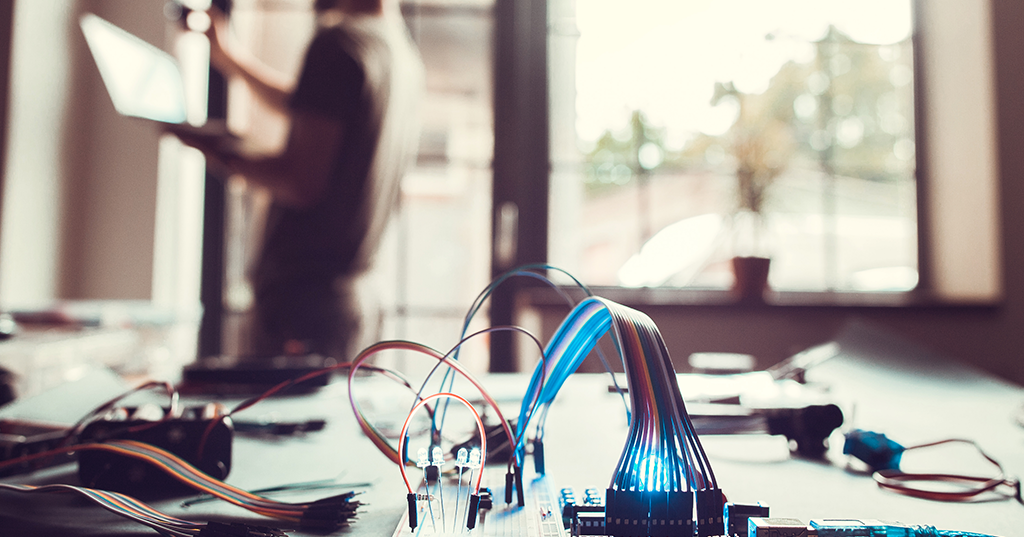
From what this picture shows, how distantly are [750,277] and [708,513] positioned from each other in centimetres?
166

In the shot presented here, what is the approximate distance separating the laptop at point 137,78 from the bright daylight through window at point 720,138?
1280 millimetres

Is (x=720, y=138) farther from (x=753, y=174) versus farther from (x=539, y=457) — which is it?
(x=539, y=457)

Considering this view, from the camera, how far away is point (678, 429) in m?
0.34

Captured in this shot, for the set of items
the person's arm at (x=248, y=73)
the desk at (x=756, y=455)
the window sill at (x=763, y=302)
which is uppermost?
the person's arm at (x=248, y=73)

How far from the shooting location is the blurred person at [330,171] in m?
1.30

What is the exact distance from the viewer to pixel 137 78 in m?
1.27

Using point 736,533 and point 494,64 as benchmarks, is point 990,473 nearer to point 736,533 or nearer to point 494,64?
point 736,533

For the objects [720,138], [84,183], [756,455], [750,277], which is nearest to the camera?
[756,455]

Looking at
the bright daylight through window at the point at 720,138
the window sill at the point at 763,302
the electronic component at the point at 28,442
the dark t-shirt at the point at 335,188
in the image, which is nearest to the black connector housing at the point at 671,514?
the electronic component at the point at 28,442

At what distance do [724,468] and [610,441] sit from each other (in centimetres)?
14

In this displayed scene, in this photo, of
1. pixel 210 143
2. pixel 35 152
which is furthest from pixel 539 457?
pixel 35 152

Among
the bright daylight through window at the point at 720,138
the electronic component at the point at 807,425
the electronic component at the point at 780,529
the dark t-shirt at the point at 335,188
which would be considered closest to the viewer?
the electronic component at the point at 780,529

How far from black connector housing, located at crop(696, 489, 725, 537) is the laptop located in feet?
4.35

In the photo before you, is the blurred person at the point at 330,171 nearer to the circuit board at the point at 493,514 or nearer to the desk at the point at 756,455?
the desk at the point at 756,455
